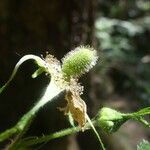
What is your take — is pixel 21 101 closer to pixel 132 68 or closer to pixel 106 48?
pixel 106 48

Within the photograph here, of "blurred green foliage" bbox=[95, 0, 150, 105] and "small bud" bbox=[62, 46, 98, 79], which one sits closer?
"small bud" bbox=[62, 46, 98, 79]

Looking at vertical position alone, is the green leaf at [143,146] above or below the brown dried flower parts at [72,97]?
below

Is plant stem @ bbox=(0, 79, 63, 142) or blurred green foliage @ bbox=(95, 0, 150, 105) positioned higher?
plant stem @ bbox=(0, 79, 63, 142)

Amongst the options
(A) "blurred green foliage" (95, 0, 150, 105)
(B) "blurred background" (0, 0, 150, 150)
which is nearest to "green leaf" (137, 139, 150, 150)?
(B) "blurred background" (0, 0, 150, 150)

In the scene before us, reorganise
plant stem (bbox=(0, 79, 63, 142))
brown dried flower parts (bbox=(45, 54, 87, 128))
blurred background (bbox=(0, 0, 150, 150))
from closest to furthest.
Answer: plant stem (bbox=(0, 79, 63, 142)) < brown dried flower parts (bbox=(45, 54, 87, 128)) < blurred background (bbox=(0, 0, 150, 150))

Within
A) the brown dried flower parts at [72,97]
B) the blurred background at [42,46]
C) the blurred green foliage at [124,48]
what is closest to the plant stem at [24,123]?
the brown dried flower parts at [72,97]

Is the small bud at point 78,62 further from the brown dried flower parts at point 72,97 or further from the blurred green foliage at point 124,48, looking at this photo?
the blurred green foliage at point 124,48

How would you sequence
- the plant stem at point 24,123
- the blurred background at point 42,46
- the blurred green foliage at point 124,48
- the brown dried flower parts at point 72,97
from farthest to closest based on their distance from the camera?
the blurred green foliage at point 124,48, the blurred background at point 42,46, the brown dried flower parts at point 72,97, the plant stem at point 24,123

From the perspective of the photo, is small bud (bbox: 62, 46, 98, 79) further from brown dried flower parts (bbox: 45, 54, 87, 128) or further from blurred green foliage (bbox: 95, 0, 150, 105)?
blurred green foliage (bbox: 95, 0, 150, 105)
